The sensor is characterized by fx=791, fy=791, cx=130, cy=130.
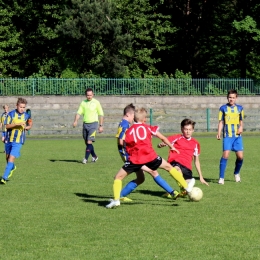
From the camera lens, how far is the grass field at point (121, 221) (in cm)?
824

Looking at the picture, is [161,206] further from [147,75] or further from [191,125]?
[147,75]

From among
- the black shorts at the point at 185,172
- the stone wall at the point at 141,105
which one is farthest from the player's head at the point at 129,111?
the stone wall at the point at 141,105

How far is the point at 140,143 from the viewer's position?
11.7m

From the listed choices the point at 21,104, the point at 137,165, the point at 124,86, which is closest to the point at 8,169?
the point at 21,104

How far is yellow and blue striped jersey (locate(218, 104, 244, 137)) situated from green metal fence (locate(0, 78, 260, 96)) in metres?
26.8

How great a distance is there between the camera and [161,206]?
38.8ft

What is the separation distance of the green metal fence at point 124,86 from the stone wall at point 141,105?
1.12 ft

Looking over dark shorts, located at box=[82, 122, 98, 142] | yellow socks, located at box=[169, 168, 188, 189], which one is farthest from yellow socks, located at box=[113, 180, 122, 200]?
dark shorts, located at box=[82, 122, 98, 142]

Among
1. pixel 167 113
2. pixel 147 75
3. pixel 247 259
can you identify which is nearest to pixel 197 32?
pixel 147 75

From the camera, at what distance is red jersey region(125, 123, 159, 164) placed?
1170 centimetres

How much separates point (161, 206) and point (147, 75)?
39.3 m

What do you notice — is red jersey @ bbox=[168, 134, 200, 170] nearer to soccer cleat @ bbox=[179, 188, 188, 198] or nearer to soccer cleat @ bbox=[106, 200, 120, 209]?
soccer cleat @ bbox=[179, 188, 188, 198]

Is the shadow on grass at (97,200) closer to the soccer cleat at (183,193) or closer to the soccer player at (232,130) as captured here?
the soccer cleat at (183,193)

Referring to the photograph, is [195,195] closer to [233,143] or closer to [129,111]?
[129,111]
